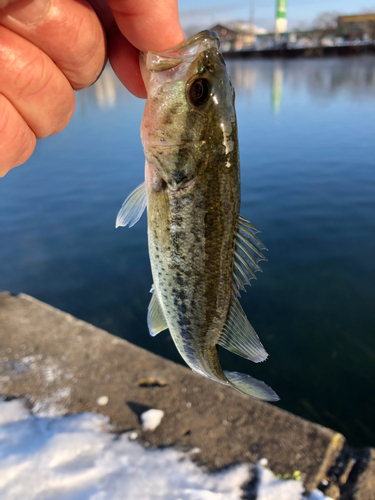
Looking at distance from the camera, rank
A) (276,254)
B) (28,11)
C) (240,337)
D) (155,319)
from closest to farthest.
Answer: (28,11) → (240,337) → (155,319) → (276,254)

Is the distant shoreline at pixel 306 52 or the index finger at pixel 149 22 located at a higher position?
the distant shoreline at pixel 306 52

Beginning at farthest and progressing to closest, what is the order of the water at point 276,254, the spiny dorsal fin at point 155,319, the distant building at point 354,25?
the distant building at point 354,25 < the water at point 276,254 < the spiny dorsal fin at point 155,319

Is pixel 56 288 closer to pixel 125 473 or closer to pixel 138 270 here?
pixel 138 270

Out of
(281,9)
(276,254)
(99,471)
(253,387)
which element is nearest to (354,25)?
(281,9)

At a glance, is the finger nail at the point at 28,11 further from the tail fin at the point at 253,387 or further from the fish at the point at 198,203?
the tail fin at the point at 253,387

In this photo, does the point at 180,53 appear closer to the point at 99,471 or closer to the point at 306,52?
the point at 99,471

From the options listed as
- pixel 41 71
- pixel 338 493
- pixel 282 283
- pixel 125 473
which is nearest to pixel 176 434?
pixel 125 473

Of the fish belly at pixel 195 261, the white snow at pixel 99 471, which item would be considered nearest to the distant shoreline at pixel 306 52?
the fish belly at pixel 195 261
